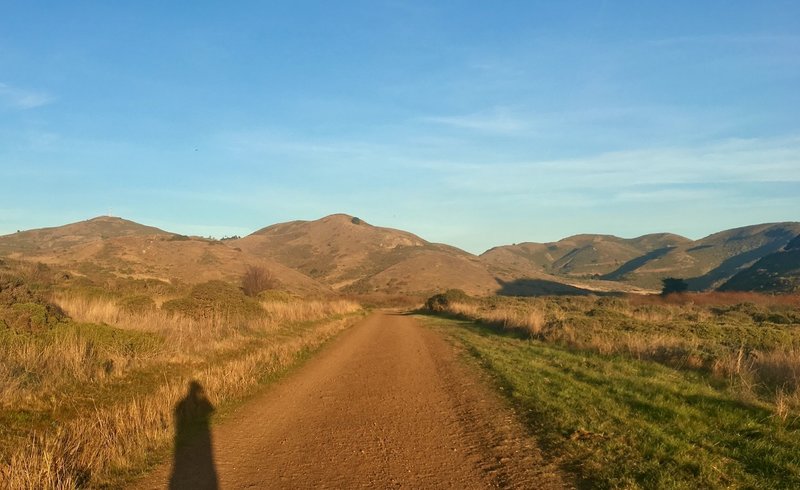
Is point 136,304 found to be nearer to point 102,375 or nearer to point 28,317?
point 28,317

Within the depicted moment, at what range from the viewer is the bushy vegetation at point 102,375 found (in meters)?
5.71

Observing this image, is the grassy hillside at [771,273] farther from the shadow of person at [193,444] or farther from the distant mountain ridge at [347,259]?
the shadow of person at [193,444]

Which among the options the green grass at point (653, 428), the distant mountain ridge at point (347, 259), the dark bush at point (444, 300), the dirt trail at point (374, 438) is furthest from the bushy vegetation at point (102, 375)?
the distant mountain ridge at point (347, 259)

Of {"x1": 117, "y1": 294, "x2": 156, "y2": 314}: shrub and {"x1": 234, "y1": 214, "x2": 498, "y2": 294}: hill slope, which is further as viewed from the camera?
{"x1": 234, "y1": 214, "x2": 498, "y2": 294}: hill slope

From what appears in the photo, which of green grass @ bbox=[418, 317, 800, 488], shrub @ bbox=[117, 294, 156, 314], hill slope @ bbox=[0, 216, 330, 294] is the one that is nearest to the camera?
green grass @ bbox=[418, 317, 800, 488]

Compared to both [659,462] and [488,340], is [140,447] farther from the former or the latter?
[488,340]

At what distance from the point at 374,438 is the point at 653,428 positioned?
392 cm

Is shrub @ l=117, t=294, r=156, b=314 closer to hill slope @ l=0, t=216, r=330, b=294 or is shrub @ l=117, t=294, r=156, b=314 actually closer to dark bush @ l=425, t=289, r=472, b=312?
hill slope @ l=0, t=216, r=330, b=294

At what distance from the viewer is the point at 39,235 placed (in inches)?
5492

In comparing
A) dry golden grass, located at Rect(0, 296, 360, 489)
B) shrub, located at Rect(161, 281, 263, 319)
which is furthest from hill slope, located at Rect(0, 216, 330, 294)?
dry golden grass, located at Rect(0, 296, 360, 489)

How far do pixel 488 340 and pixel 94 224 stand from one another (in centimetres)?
17612

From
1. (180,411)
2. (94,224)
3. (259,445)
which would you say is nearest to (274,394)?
(180,411)

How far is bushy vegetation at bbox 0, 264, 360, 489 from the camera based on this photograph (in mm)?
5709

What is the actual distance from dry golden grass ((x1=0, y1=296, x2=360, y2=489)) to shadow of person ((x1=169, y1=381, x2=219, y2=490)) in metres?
0.20
